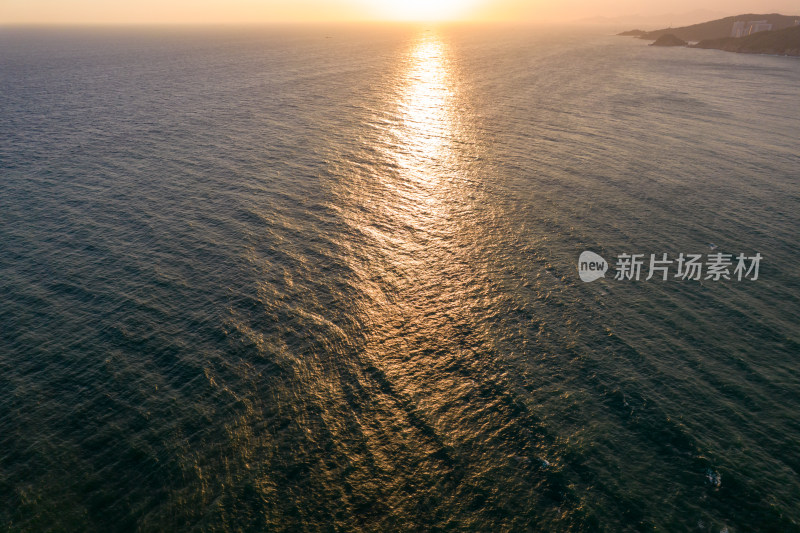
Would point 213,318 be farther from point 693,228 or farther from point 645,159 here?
point 645,159

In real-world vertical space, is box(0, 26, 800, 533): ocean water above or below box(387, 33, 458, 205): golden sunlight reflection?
below

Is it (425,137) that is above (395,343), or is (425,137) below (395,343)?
above

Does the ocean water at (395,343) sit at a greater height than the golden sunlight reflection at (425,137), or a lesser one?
lesser

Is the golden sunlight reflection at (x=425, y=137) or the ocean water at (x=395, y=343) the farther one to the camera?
the golden sunlight reflection at (x=425, y=137)

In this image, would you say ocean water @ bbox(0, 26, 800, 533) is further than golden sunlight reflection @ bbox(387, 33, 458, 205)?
No

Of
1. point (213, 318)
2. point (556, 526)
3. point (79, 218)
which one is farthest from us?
point (79, 218)

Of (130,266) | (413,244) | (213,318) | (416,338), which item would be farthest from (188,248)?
(416,338)

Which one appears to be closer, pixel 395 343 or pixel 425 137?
pixel 395 343

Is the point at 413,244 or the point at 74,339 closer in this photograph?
the point at 74,339
